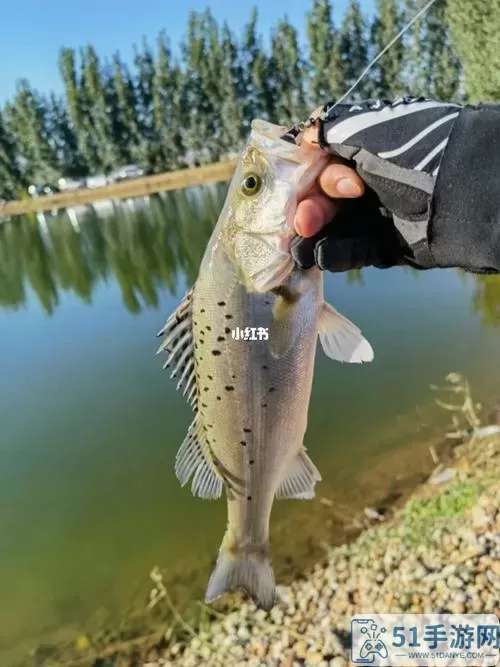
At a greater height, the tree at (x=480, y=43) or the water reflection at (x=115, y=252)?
the tree at (x=480, y=43)

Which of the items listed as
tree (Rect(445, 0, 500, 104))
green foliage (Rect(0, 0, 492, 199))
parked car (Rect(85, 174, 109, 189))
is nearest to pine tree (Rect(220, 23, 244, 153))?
green foliage (Rect(0, 0, 492, 199))

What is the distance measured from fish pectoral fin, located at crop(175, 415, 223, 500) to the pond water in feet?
9.89

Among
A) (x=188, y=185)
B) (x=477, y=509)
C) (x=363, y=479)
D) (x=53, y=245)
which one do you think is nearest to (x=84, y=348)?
(x=363, y=479)

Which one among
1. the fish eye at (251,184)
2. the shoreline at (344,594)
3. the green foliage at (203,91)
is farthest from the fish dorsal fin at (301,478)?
the green foliage at (203,91)

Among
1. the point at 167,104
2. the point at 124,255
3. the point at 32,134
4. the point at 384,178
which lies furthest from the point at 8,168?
the point at 384,178

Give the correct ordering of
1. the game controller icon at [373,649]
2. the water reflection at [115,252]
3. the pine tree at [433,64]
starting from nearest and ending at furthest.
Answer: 1. the game controller icon at [373,649]
2. the water reflection at [115,252]
3. the pine tree at [433,64]

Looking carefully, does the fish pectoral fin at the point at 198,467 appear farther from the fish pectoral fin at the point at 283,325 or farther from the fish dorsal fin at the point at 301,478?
the fish pectoral fin at the point at 283,325

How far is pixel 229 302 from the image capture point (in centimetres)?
242

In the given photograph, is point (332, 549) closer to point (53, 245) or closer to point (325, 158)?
point (325, 158)

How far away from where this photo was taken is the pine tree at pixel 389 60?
37594mm

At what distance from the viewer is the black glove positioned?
1.95 metres

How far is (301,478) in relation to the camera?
2691 mm

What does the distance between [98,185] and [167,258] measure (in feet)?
118

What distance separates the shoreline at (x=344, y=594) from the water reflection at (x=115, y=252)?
9.25 metres
